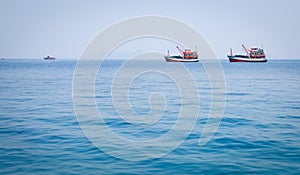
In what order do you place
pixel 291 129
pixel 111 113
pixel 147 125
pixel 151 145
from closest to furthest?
pixel 151 145 → pixel 291 129 → pixel 147 125 → pixel 111 113

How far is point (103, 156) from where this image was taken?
11.0m

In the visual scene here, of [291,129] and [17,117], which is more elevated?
[17,117]

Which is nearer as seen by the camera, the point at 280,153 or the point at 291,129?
the point at 280,153

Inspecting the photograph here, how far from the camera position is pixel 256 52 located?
5492 inches

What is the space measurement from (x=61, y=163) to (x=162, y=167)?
3787 mm

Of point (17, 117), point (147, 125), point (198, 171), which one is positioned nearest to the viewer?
point (198, 171)

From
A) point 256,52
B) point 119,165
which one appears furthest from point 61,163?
point 256,52

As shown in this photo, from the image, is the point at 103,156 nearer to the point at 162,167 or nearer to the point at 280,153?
the point at 162,167

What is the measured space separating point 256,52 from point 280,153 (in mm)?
138859

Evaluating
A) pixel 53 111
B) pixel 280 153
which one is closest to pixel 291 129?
pixel 280 153

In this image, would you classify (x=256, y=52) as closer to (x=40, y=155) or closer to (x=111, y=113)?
(x=111, y=113)

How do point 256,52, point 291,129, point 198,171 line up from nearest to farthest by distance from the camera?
point 198,171, point 291,129, point 256,52

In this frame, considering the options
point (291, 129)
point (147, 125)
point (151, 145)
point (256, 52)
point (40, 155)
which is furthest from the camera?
point (256, 52)

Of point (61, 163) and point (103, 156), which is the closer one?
point (61, 163)
